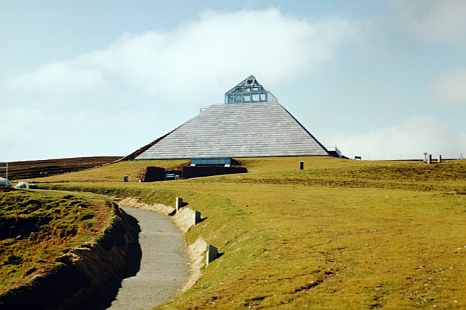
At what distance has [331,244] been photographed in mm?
28797

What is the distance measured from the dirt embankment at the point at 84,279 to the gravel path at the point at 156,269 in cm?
68

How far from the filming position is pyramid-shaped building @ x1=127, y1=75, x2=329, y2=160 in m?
120

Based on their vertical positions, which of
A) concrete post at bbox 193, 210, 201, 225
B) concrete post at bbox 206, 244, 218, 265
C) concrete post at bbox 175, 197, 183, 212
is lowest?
concrete post at bbox 206, 244, 218, 265

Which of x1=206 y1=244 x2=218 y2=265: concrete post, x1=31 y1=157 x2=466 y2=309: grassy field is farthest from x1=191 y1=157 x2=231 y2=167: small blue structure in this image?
x1=206 y1=244 x2=218 y2=265: concrete post

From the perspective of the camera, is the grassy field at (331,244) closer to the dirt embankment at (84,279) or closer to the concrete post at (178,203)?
the concrete post at (178,203)

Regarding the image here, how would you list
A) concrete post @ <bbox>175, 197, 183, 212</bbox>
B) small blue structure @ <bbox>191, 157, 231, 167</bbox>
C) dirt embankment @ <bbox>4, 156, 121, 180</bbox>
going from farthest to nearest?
small blue structure @ <bbox>191, 157, 231, 167</bbox> → dirt embankment @ <bbox>4, 156, 121, 180</bbox> → concrete post @ <bbox>175, 197, 183, 212</bbox>

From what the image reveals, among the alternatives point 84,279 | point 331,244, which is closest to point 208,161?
point 84,279

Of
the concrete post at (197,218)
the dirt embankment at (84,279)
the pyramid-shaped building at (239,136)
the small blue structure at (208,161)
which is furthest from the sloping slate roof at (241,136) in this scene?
the dirt embankment at (84,279)

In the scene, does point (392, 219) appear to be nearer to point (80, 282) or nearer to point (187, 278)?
point (187, 278)

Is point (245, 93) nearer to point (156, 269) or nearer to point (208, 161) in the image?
point (208, 161)

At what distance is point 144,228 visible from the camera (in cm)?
4909

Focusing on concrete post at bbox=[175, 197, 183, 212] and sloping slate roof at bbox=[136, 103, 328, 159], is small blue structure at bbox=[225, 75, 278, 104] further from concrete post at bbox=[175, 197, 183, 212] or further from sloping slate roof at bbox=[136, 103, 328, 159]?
concrete post at bbox=[175, 197, 183, 212]

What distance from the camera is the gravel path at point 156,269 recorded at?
28.4 m

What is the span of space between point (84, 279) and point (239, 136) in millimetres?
96930
